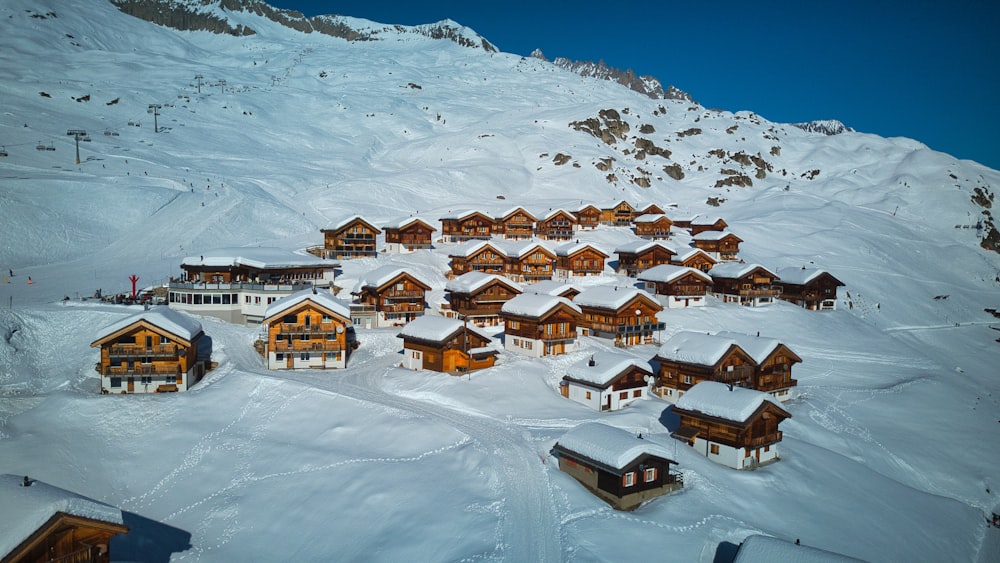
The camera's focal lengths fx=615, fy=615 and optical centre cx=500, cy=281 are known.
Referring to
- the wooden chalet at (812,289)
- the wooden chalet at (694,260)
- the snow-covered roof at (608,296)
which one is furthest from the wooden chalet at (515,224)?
the wooden chalet at (812,289)

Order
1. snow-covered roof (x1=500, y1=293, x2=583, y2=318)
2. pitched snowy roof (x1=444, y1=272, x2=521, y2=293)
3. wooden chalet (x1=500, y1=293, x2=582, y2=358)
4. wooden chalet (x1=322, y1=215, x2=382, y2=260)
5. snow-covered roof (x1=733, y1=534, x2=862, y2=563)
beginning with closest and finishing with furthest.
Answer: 1. snow-covered roof (x1=733, y1=534, x2=862, y2=563)
2. snow-covered roof (x1=500, y1=293, x2=583, y2=318)
3. wooden chalet (x1=500, y1=293, x2=582, y2=358)
4. pitched snowy roof (x1=444, y1=272, x2=521, y2=293)
5. wooden chalet (x1=322, y1=215, x2=382, y2=260)

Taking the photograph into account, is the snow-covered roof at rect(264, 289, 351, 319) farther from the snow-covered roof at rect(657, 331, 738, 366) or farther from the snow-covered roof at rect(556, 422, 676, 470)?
the snow-covered roof at rect(657, 331, 738, 366)

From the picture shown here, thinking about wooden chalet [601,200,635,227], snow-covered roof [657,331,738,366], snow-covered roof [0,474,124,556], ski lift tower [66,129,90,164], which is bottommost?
snow-covered roof [0,474,124,556]

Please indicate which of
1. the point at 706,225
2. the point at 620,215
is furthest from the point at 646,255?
the point at 620,215

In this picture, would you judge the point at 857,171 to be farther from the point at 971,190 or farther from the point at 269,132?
the point at 269,132

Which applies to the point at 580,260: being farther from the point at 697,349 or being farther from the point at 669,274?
the point at 697,349

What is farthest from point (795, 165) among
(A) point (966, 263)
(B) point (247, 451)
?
(B) point (247, 451)

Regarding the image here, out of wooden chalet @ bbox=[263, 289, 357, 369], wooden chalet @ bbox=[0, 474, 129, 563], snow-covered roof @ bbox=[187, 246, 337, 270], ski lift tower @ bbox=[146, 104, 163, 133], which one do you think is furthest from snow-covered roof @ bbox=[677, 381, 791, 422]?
ski lift tower @ bbox=[146, 104, 163, 133]

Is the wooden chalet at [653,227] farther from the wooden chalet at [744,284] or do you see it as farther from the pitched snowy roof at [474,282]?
the pitched snowy roof at [474,282]
